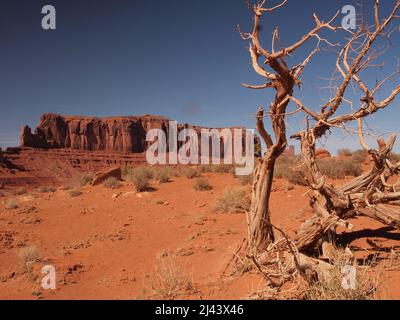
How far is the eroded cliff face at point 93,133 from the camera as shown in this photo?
6862 cm

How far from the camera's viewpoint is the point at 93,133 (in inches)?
2889

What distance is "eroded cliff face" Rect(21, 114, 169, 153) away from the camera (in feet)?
225

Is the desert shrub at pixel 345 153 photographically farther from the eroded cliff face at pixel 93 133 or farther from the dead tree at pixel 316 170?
the eroded cliff face at pixel 93 133

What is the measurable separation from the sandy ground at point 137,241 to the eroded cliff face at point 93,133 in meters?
57.1

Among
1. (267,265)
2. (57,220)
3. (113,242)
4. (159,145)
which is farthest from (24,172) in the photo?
(267,265)

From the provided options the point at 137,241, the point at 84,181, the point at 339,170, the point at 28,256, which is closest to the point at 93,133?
the point at 84,181

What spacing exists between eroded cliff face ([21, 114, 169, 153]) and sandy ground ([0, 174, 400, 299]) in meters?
57.1

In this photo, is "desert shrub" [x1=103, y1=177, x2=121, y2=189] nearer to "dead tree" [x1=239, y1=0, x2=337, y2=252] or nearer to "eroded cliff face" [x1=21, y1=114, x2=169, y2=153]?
"dead tree" [x1=239, y1=0, x2=337, y2=252]

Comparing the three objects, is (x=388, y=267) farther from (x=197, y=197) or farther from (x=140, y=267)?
(x=197, y=197)

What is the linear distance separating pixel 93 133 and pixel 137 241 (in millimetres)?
68092

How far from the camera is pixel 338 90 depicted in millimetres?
4723

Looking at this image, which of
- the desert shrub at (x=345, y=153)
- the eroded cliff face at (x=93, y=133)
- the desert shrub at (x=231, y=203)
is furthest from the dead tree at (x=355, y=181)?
the eroded cliff face at (x=93, y=133)
